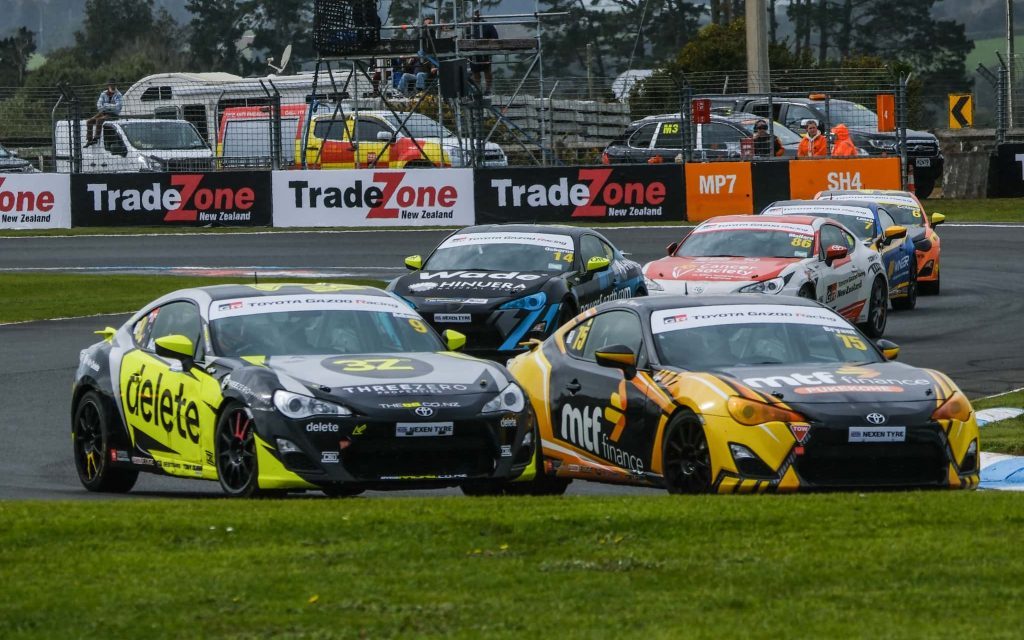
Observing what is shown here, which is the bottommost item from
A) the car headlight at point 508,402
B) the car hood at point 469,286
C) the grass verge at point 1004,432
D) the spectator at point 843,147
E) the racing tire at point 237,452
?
the grass verge at point 1004,432

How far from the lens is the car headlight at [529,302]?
16.9 meters

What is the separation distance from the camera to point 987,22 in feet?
390

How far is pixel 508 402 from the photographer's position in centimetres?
1040

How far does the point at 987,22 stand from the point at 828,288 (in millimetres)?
105077

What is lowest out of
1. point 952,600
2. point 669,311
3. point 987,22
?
point 952,600

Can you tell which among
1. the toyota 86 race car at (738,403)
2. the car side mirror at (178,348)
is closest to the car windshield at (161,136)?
the toyota 86 race car at (738,403)

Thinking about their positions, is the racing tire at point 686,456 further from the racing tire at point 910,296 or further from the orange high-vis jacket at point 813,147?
the orange high-vis jacket at point 813,147

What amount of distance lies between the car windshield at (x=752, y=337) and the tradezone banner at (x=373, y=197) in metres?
22.1

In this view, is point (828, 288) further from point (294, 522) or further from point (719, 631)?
point (719, 631)

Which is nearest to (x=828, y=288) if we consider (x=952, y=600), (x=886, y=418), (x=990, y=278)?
(x=990, y=278)

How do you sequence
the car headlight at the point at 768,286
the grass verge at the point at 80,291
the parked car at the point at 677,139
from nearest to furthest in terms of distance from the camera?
the car headlight at the point at 768,286 < the grass verge at the point at 80,291 < the parked car at the point at 677,139

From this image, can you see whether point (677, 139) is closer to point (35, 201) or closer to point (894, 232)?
point (35, 201)

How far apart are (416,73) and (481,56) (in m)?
1.64

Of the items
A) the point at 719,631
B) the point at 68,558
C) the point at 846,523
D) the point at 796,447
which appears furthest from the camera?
the point at 796,447
